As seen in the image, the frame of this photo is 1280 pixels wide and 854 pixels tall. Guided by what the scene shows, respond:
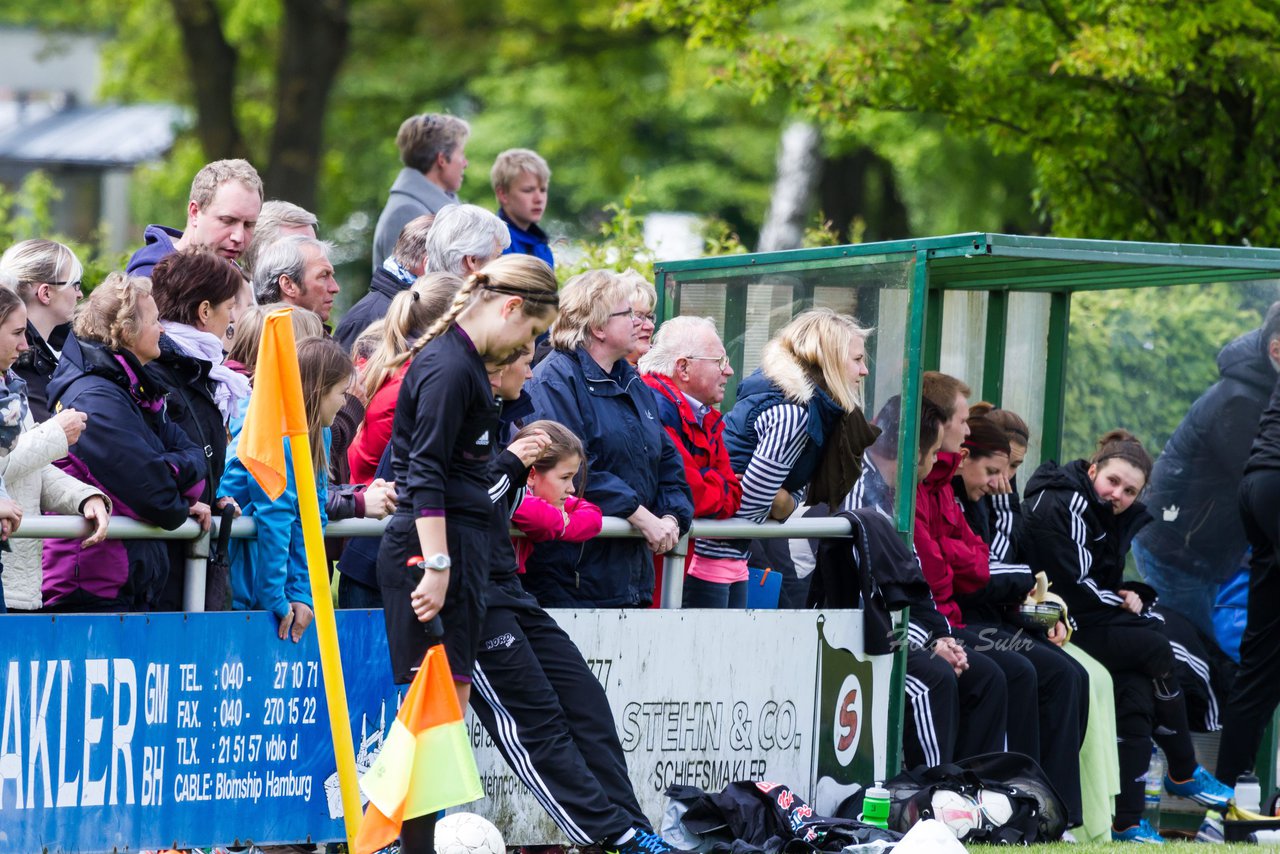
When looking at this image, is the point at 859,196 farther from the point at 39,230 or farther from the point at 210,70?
the point at 39,230

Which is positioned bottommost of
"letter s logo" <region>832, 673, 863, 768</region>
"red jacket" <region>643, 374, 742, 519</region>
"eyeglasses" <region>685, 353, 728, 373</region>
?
"letter s logo" <region>832, 673, 863, 768</region>

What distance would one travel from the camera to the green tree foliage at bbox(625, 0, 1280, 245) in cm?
1213

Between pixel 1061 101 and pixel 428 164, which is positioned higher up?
pixel 1061 101

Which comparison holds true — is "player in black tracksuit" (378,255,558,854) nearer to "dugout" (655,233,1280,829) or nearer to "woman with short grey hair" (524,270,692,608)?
"woman with short grey hair" (524,270,692,608)

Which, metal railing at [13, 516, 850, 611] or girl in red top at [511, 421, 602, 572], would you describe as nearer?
metal railing at [13, 516, 850, 611]

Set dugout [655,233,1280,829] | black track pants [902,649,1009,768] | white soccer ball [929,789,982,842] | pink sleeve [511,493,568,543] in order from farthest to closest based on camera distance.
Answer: dugout [655,233,1280,829] < black track pants [902,649,1009,768] < white soccer ball [929,789,982,842] < pink sleeve [511,493,568,543]

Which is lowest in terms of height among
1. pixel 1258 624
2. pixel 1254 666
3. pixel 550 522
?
pixel 1254 666

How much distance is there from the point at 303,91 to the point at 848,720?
15579mm

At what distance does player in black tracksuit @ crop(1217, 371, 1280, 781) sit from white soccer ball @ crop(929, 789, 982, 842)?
226cm

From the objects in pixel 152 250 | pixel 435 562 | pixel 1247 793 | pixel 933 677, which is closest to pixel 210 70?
pixel 152 250

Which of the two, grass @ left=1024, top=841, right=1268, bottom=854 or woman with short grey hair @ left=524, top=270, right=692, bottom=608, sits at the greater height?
woman with short grey hair @ left=524, top=270, right=692, bottom=608

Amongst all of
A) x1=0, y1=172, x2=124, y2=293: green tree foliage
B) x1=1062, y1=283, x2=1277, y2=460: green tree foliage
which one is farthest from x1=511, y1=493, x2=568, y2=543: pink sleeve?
x1=0, y1=172, x2=124, y2=293: green tree foliage

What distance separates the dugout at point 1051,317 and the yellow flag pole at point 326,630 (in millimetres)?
2989

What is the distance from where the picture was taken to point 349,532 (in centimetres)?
598
